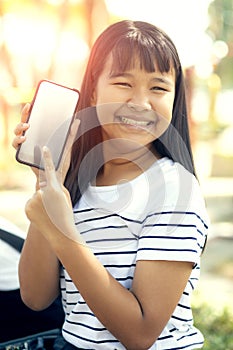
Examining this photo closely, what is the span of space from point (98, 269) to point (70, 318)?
0.19 metres

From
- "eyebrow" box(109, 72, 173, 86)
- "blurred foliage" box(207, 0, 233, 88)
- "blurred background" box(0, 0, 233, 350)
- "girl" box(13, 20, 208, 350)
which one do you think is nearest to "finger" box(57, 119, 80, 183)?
"girl" box(13, 20, 208, 350)


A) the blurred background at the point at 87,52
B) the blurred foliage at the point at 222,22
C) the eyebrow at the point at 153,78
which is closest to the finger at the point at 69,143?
the eyebrow at the point at 153,78

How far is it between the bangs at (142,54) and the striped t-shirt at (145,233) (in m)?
0.18

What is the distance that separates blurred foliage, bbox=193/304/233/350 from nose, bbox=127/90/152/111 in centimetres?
147

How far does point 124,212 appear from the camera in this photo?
1.10 meters

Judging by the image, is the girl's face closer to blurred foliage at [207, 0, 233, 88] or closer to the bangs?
the bangs

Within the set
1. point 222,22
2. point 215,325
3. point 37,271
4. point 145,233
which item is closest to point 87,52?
point 222,22

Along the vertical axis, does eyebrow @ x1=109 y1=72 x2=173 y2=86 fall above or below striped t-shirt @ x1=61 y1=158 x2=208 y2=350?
above

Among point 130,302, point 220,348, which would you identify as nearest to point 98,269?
point 130,302

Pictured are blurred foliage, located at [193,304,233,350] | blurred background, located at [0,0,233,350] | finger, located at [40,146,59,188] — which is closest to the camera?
finger, located at [40,146,59,188]

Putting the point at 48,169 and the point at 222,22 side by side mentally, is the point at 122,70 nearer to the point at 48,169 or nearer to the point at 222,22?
the point at 48,169

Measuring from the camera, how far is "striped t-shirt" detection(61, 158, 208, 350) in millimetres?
1040

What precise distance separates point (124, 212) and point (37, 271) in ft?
0.76

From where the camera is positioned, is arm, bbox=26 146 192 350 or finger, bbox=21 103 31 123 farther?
finger, bbox=21 103 31 123
